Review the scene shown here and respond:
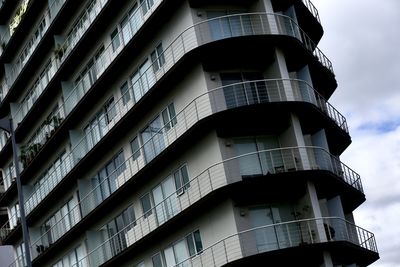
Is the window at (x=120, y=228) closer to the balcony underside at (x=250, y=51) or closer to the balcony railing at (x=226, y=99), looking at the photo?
the balcony railing at (x=226, y=99)

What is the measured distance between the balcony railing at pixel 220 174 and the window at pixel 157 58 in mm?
5029

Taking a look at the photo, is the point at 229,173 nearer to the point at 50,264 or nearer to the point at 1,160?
the point at 50,264

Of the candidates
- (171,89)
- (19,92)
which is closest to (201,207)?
(171,89)

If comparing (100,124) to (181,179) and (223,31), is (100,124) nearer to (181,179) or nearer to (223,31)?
(181,179)

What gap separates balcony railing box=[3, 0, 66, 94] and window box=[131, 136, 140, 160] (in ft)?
41.0

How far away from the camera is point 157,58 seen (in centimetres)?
3891

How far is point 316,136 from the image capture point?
129 ft

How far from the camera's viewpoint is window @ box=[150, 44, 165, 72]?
127 feet

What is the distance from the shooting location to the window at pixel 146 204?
3966cm

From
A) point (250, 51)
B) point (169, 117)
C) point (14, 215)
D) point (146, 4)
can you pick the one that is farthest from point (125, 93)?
point (14, 215)

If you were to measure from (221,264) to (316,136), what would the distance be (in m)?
9.46

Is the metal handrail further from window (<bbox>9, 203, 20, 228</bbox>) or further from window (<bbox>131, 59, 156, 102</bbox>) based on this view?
window (<bbox>9, 203, 20, 228</bbox>)

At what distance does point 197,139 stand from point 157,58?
5.30 m

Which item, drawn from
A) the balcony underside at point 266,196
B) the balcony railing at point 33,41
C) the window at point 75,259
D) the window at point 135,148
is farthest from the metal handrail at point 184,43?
the balcony railing at point 33,41
